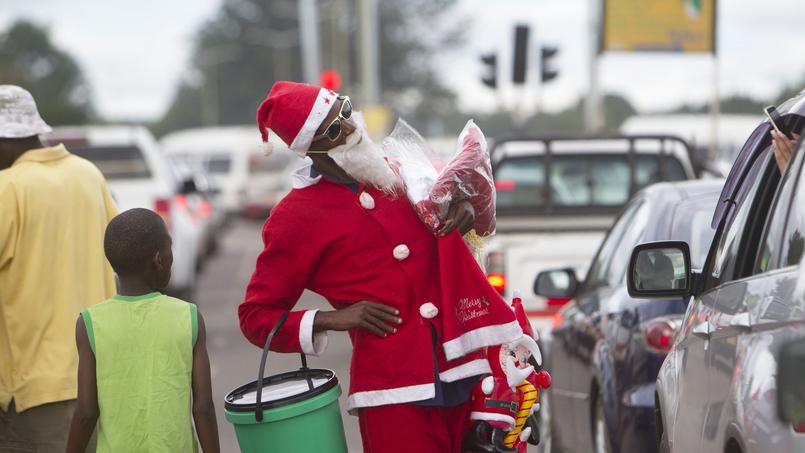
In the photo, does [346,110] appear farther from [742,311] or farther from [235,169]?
[235,169]

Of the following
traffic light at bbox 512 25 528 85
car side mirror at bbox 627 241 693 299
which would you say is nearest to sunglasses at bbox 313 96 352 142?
car side mirror at bbox 627 241 693 299

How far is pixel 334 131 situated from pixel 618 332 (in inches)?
94.6

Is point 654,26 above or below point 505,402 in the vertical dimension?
above

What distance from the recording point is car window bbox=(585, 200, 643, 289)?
23.4ft

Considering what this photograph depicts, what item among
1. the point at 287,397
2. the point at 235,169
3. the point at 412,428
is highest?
the point at 287,397

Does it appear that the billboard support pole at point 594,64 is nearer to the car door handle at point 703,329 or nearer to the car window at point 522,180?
the car window at point 522,180

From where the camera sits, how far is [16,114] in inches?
210

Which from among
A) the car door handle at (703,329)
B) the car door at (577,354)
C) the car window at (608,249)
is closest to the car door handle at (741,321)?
the car door handle at (703,329)

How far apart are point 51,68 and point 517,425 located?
132m

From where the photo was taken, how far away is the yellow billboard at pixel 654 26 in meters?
25.0

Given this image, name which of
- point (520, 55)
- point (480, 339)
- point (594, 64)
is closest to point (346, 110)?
point (480, 339)

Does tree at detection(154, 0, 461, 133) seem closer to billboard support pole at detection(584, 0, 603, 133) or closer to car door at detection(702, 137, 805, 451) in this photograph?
billboard support pole at detection(584, 0, 603, 133)

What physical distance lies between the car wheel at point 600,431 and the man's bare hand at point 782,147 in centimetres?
237

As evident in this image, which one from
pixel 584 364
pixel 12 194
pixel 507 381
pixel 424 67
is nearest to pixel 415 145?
pixel 507 381
